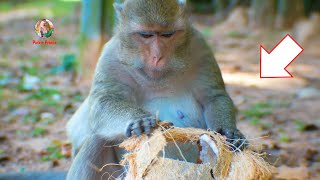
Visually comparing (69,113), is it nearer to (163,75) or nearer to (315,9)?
(163,75)

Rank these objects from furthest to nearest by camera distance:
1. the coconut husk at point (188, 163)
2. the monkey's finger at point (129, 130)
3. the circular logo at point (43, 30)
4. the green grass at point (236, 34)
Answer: the green grass at point (236, 34)
the circular logo at point (43, 30)
the monkey's finger at point (129, 130)
the coconut husk at point (188, 163)

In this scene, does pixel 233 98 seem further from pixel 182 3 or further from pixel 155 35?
pixel 155 35

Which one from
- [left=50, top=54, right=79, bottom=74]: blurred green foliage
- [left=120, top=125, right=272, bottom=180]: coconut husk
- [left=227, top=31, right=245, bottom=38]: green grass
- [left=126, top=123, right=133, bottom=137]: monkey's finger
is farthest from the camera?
[left=227, top=31, right=245, bottom=38]: green grass

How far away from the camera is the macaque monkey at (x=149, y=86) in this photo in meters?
3.99

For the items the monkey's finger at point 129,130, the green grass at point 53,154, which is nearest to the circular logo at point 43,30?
the green grass at point 53,154

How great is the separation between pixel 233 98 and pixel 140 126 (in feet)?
15.2

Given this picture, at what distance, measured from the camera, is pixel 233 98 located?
8055 mm

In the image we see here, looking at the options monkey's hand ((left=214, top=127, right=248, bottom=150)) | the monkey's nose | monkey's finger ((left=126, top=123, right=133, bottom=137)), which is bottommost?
monkey's hand ((left=214, top=127, right=248, bottom=150))

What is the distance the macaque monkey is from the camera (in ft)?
13.1

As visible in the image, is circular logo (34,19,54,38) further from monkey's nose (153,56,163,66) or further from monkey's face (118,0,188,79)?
monkey's nose (153,56,163,66)

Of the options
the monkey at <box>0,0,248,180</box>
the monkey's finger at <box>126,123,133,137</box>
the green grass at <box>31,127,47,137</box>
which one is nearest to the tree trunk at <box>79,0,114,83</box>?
the green grass at <box>31,127,47,137</box>

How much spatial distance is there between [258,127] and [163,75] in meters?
2.97

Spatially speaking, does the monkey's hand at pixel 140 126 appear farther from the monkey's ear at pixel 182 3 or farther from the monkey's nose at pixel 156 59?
the monkey's ear at pixel 182 3

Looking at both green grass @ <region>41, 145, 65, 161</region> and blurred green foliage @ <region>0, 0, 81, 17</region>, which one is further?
blurred green foliage @ <region>0, 0, 81, 17</region>
